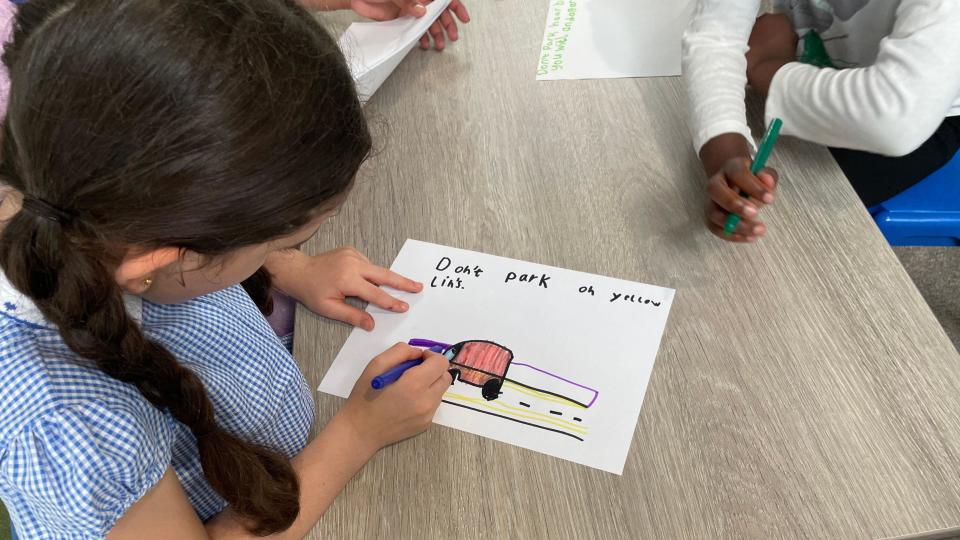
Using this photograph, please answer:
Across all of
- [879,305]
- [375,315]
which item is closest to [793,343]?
[879,305]

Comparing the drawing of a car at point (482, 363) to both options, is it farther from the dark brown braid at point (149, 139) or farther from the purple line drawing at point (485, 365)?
the dark brown braid at point (149, 139)

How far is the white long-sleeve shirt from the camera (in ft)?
2.48

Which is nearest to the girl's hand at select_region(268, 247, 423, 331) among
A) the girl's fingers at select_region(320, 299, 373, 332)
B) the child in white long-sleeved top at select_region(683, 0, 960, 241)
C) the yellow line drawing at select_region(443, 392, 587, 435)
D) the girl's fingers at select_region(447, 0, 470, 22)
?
the girl's fingers at select_region(320, 299, 373, 332)

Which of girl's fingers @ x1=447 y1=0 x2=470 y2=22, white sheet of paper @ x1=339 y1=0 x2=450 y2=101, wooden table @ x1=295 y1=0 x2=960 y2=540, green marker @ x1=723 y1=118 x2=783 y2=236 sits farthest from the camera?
girl's fingers @ x1=447 y1=0 x2=470 y2=22

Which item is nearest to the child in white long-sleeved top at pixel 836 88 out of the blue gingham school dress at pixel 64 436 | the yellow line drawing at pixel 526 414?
the yellow line drawing at pixel 526 414

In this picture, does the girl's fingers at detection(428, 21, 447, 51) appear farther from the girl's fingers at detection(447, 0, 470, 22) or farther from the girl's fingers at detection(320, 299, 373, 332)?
the girl's fingers at detection(320, 299, 373, 332)

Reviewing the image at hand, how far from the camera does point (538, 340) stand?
2.19ft

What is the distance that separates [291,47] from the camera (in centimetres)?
44

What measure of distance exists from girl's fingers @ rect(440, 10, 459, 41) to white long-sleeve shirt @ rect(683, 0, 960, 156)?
320 millimetres

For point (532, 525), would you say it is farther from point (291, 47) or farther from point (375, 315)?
point (291, 47)

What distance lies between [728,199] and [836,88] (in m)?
0.22

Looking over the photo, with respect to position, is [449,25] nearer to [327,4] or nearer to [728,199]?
[327,4]

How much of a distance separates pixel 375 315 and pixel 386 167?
22 centimetres

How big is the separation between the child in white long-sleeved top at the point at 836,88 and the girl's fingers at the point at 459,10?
0.32 m
